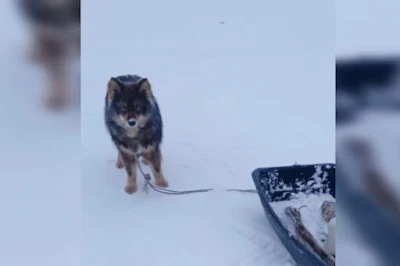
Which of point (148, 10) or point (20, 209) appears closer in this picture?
point (20, 209)

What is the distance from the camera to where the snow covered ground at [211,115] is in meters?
1.38

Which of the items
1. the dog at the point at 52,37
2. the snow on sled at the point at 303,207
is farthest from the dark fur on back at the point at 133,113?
the snow on sled at the point at 303,207

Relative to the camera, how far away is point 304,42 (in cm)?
146

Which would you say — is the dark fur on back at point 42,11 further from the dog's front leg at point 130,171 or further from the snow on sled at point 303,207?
the snow on sled at point 303,207

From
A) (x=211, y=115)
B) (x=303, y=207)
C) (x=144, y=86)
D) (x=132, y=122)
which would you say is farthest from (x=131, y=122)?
(x=303, y=207)

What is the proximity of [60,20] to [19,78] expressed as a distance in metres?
0.18

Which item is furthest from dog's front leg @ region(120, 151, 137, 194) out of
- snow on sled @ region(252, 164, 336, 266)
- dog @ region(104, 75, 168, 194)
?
snow on sled @ region(252, 164, 336, 266)

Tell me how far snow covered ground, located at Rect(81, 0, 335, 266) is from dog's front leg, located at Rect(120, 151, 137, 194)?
20 mm

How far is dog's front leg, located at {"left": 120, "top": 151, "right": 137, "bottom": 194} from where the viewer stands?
1.43 metres

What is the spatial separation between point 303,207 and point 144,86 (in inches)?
24.2

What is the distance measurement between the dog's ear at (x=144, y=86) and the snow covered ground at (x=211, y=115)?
0.02m

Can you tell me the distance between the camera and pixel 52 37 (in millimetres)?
1282

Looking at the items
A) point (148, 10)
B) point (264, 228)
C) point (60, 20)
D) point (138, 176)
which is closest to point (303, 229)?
point (264, 228)

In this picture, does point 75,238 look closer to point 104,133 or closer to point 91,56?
point 104,133
